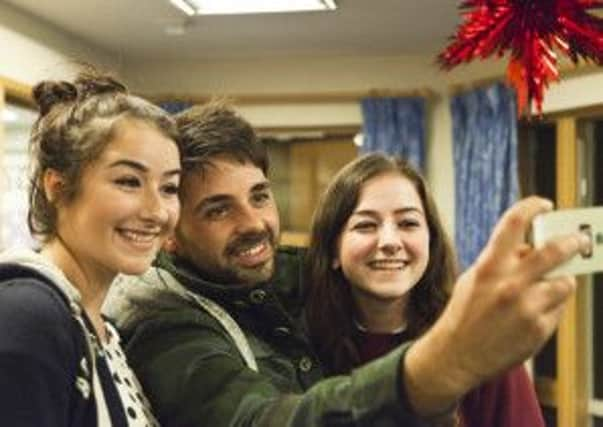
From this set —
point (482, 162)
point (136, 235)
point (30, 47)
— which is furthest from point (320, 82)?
point (136, 235)

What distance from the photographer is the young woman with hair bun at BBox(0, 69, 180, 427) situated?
97cm

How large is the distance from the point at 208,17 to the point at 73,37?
0.90 m

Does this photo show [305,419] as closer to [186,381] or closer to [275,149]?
[186,381]

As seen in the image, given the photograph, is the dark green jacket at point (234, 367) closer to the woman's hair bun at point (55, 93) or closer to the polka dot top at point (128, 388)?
the polka dot top at point (128, 388)

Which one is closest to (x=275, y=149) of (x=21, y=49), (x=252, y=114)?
(x=252, y=114)

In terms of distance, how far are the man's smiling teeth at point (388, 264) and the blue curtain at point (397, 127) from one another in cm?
302

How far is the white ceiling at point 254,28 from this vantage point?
3.76 metres

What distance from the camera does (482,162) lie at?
4238 millimetres

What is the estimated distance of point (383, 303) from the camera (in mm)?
1620

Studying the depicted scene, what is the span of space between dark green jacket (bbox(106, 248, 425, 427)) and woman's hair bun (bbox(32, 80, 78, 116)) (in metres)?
0.29

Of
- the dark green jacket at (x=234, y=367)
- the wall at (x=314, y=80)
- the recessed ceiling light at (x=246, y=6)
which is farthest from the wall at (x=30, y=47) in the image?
the dark green jacket at (x=234, y=367)

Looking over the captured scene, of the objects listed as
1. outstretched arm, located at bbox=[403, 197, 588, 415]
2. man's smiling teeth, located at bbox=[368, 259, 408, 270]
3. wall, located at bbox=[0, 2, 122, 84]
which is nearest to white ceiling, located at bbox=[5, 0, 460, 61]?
wall, located at bbox=[0, 2, 122, 84]

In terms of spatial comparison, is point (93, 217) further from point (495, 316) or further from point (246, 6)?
point (246, 6)

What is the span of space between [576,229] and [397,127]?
403 cm
